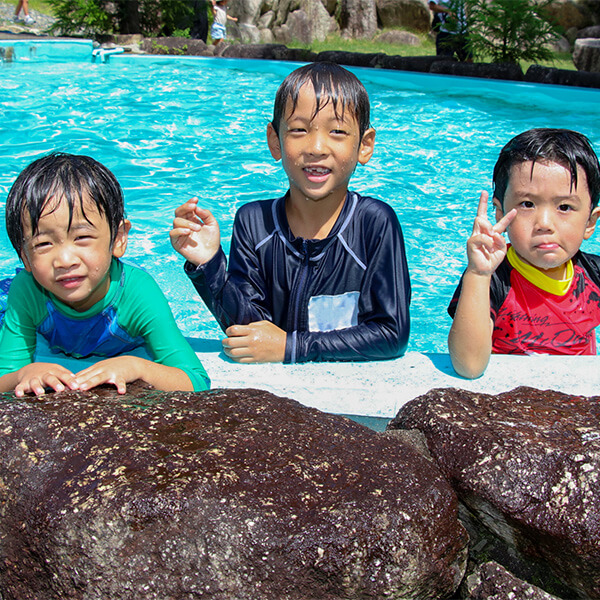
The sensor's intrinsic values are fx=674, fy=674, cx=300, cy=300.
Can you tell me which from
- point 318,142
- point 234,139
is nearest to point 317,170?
point 318,142

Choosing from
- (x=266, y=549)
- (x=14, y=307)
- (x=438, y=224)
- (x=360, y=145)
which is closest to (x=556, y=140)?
(x=360, y=145)

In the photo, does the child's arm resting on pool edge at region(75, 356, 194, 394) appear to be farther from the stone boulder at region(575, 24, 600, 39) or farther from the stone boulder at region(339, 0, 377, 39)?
the stone boulder at region(339, 0, 377, 39)

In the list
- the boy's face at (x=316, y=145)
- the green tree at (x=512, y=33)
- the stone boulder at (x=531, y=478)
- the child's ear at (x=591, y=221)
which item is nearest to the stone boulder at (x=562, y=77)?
the green tree at (x=512, y=33)

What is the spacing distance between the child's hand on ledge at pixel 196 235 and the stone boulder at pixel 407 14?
73.4 feet

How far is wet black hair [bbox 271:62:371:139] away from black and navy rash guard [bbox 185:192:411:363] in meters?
0.41

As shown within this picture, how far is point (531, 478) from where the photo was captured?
1798 mm

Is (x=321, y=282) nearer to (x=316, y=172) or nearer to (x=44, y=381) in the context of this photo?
(x=316, y=172)

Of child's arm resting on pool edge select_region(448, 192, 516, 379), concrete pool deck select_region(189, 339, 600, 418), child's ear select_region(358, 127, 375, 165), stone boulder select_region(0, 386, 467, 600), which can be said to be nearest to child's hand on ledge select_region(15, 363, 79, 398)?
stone boulder select_region(0, 386, 467, 600)

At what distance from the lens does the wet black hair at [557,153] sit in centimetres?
273

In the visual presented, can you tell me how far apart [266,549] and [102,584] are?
385 millimetres

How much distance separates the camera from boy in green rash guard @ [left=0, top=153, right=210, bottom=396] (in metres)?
2.27

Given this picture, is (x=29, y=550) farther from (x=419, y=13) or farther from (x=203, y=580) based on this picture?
(x=419, y=13)

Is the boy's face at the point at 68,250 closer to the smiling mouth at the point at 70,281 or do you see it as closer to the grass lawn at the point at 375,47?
the smiling mouth at the point at 70,281

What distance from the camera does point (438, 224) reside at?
22.4 feet
